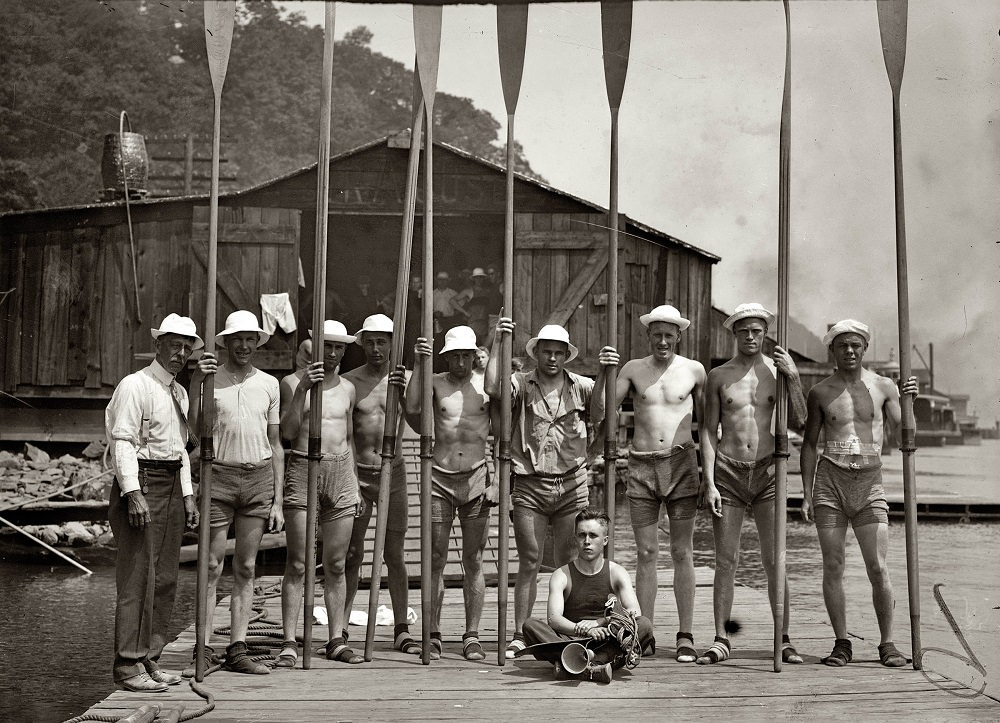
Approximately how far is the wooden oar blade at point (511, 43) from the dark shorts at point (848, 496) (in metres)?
2.86

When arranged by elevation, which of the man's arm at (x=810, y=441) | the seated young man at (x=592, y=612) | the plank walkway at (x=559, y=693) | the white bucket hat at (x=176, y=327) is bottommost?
the plank walkway at (x=559, y=693)

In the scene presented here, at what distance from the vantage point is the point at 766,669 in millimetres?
6012

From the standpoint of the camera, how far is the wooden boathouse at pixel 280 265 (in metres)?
14.4

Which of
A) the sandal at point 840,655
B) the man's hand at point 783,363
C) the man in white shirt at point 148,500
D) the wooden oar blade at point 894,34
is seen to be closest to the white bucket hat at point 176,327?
the man in white shirt at point 148,500

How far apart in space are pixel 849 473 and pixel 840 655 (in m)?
1.01

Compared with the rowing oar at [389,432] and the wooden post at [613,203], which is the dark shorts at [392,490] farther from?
the wooden post at [613,203]

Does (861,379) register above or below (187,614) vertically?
above

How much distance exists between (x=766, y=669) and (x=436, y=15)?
418 centimetres

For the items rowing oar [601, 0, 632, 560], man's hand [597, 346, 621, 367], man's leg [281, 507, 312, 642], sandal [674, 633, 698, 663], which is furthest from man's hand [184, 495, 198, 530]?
sandal [674, 633, 698, 663]

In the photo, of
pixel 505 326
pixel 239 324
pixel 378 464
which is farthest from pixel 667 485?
pixel 239 324

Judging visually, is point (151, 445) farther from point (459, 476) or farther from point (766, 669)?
point (766, 669)

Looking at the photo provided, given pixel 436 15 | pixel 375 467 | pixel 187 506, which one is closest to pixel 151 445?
pixel 187 506

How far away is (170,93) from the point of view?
84.6 feet

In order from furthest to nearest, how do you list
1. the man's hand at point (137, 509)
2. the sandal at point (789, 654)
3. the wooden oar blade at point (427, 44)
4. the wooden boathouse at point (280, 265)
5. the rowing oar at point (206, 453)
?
the wooden boathouse at point (280, 265)
the wooden oar blade at point (427, 44)
the sandal at point (789, 654)
the rowing oar at point (206, 453)
the man's hand at point (137, 509)
